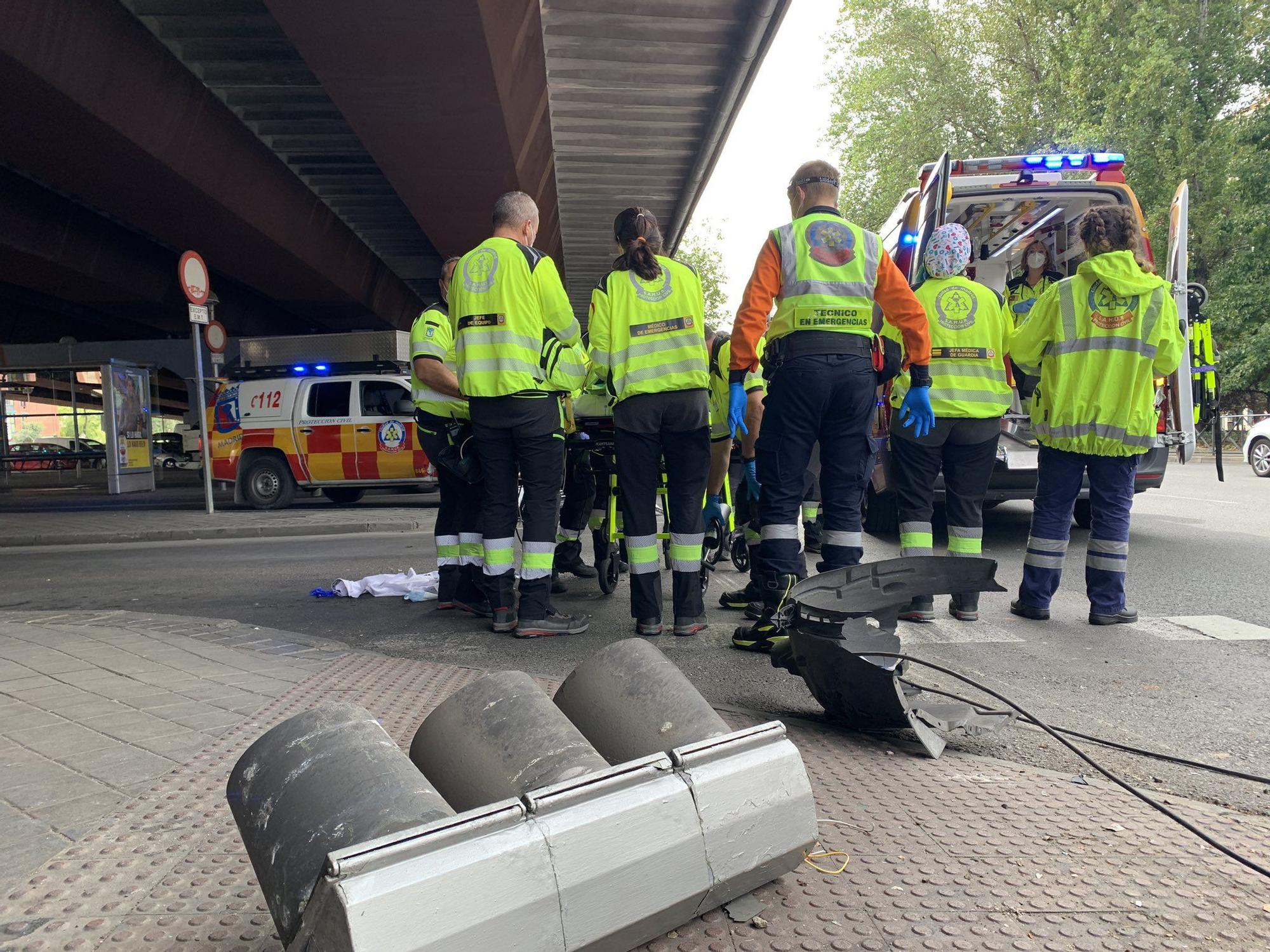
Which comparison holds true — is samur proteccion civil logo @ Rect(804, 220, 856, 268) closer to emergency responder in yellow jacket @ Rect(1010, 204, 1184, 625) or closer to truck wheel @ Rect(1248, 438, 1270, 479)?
emergency responder in yellow jacket @ Rect(1010, 204, 1184, 625)

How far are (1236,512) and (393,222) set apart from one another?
14.0 meters

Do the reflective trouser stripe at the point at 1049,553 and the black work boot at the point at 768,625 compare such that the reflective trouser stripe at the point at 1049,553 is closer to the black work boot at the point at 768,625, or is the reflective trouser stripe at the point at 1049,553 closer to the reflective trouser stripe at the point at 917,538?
the reflective trouser stripe at the point at 917,538

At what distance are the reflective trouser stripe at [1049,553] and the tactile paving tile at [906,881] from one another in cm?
243

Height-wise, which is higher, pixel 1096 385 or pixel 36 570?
pixel 1096 385

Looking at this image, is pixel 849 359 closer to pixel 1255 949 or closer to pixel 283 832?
pixel 1255 949

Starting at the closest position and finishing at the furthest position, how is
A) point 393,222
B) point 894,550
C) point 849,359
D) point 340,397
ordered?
1. point 849,359
2. point 894,550
3. point 340,397
4. point 393,222

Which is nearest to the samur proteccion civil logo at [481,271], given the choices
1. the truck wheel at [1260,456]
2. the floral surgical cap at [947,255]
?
the floral surgical cap at [947,255]

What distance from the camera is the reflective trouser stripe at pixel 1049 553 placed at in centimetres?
471

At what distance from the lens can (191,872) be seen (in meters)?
1.99

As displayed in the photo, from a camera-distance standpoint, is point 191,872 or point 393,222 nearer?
point 191,872

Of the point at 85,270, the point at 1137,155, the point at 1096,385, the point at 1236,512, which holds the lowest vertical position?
the point at 1236,512

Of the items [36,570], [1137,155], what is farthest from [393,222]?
[1137,155]

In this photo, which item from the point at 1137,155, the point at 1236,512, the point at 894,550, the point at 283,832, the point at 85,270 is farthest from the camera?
the point at 1137,155

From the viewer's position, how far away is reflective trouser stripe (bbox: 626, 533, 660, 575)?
4.46 metres
